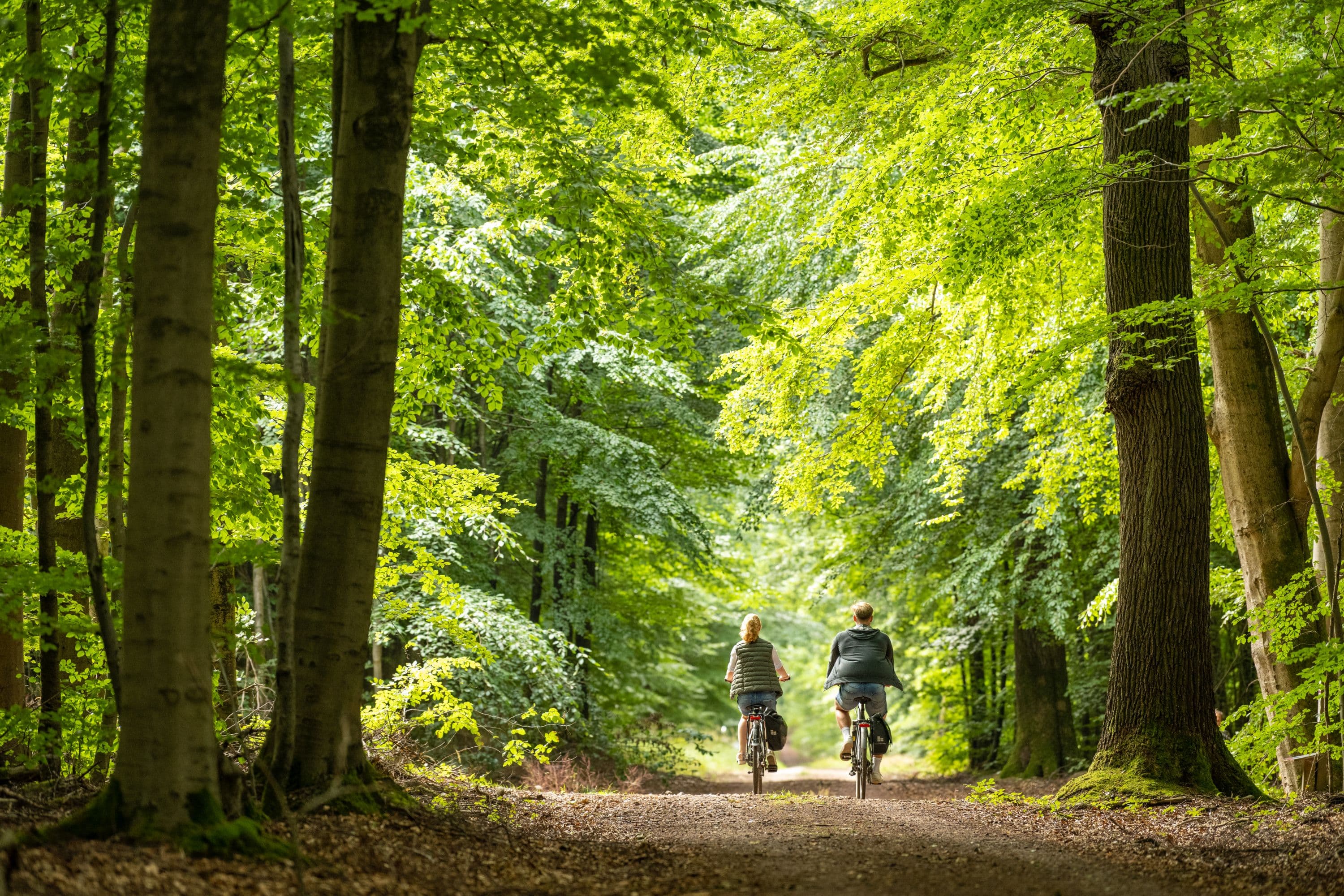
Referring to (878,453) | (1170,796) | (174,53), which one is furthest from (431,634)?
(174,53)

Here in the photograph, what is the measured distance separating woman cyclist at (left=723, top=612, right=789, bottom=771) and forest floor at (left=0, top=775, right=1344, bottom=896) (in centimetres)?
257

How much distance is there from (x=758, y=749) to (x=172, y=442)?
314 inches

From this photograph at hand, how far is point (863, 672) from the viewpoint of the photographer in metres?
10.9

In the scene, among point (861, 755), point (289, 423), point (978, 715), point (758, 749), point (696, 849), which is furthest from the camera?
point (978, 715)

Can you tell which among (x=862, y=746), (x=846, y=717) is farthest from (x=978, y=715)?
(x=862, y=746)

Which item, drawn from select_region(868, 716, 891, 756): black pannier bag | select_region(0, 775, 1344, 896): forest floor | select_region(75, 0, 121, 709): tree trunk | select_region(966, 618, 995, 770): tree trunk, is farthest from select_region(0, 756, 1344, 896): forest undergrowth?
select_region(966, 618, 995, 770): tree trunk

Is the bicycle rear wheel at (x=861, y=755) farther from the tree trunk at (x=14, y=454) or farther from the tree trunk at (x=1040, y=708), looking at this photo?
the tree trunk at (x=14, y=454)

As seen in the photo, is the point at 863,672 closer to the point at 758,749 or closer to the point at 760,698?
the point at 760,698

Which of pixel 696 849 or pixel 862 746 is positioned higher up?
pixel 862 746

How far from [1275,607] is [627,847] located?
5.69 metres

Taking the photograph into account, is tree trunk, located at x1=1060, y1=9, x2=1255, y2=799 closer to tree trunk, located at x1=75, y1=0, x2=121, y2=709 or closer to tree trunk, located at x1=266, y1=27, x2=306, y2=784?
tree trunk, located at x1=266, y1=27, x2=306, y2=784

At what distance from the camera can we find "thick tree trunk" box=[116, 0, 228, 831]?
Answer: 4219mm

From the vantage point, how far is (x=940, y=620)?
20.7 m

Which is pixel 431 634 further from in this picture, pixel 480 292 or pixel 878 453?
pixel 878 453
